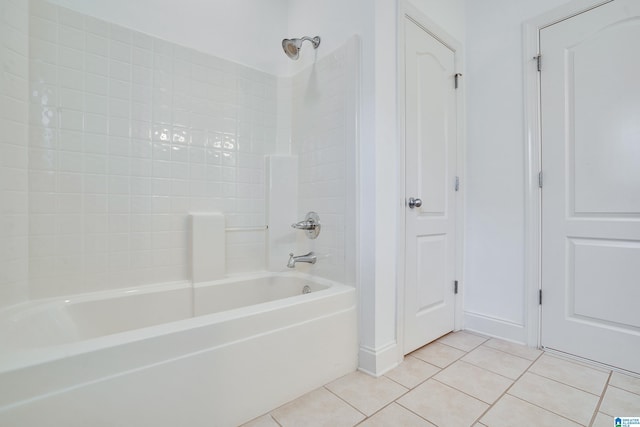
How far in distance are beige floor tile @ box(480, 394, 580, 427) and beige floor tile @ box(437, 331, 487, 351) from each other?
1.85 feet

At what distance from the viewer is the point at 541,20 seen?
1774 mm

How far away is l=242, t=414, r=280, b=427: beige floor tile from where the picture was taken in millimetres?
1113

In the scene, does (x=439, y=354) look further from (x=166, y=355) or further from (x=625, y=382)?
(x=166, y=355)

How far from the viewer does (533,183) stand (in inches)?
70.7

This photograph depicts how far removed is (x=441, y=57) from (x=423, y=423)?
2088 millimetres

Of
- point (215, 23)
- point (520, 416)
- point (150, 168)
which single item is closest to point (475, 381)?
point (520, 416)

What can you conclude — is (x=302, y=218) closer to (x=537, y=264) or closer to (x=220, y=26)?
(x=220, y=26)

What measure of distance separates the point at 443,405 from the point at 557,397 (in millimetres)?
529

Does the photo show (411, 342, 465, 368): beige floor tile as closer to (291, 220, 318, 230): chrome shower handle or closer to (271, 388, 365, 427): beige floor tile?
(271, 388, 365, 427): beige floor tile

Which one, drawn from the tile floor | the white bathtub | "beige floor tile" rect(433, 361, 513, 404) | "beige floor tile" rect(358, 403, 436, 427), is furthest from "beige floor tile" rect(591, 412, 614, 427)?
the white bathtub

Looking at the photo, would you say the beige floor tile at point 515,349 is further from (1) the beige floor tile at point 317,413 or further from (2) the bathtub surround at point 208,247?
(2) the bathtub surround at point 208,247

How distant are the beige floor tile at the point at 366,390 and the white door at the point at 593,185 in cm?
111

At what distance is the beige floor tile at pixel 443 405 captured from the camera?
114 cm

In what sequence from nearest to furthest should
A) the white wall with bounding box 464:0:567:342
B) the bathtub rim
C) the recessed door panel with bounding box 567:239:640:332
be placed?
1. the bathtub rim
2. the recessed door panel with bounding box 567:239:640:332
3. the white wall with bounding box 464:0:567:342
